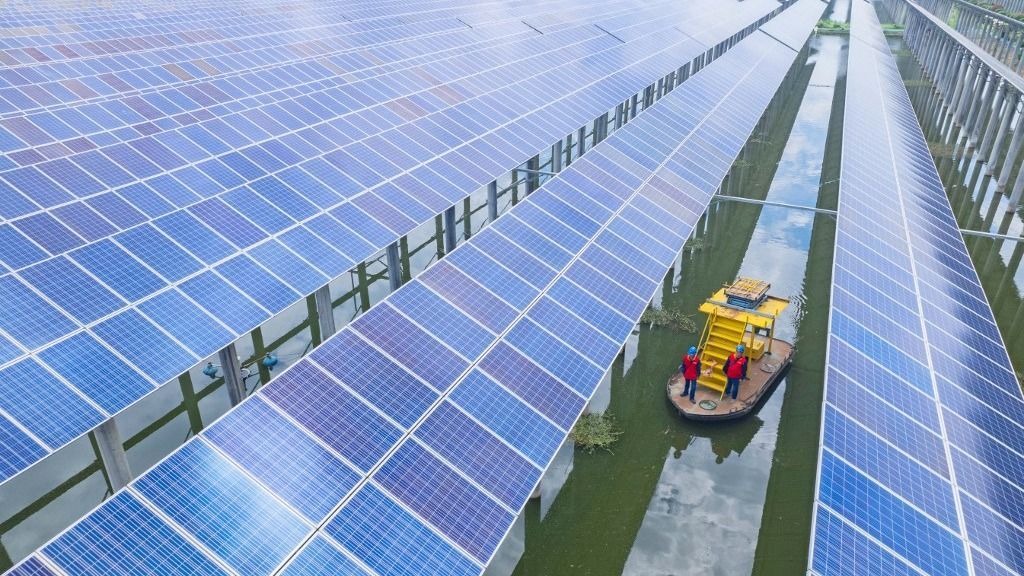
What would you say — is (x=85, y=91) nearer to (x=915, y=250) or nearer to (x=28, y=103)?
(x=28, y=103)

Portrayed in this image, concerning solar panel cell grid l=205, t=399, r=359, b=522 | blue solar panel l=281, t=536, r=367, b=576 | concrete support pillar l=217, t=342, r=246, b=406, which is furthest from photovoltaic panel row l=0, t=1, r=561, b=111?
blue solar panel l=281, t=536, r=367, b=576

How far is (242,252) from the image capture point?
16.0m

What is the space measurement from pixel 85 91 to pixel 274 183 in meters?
12.4

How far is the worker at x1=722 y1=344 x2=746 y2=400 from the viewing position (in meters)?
17.3

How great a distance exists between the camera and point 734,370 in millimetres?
17328

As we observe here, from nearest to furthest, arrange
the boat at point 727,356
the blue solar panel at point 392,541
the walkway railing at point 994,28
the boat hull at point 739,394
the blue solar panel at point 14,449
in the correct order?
the blue solar panel at point 392,541 < the blue solar panel at point 14,449 < the boat hull at point 739,394 < the boat at point 727,356 < the walkway railing at point 994,28

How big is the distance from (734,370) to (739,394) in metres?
1.28

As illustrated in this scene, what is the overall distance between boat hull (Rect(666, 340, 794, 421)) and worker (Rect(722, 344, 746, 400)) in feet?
0.88

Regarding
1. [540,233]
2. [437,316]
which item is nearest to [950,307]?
[540,233]

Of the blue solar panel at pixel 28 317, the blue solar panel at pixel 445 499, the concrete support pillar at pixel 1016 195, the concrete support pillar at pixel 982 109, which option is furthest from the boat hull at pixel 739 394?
the concrete support pillar at pixel 982 109

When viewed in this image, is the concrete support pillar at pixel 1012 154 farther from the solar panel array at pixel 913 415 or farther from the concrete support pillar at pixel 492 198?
the concrete support pillar at pixel 492 198

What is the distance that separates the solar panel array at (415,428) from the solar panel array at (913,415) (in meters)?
4.35

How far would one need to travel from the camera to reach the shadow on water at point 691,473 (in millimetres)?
14180

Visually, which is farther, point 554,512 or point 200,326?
point 554,512
